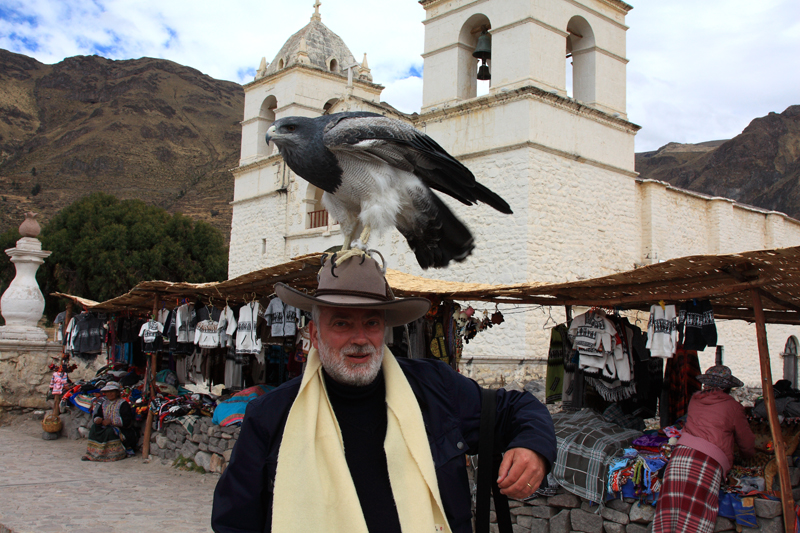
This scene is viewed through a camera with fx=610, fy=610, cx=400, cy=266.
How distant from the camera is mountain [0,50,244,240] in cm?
4619

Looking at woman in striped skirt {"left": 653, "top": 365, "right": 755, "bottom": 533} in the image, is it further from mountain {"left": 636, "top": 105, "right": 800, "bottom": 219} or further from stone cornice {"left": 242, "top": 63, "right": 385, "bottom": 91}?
mountain {"left": 636, "top": 105, "right": 800, "bottom": 219}

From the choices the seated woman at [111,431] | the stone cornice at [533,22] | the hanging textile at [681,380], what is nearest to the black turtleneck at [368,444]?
the hanging textile at [681,380]

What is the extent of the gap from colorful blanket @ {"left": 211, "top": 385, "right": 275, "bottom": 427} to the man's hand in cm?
575

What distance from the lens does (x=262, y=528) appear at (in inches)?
67.0

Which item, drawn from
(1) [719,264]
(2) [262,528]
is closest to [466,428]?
(2) [262,528]

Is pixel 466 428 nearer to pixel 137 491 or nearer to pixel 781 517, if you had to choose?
pixel 781 517

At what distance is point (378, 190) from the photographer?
3311mm

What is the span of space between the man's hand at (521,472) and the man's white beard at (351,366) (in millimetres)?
460

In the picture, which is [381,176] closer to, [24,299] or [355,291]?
[355,291]

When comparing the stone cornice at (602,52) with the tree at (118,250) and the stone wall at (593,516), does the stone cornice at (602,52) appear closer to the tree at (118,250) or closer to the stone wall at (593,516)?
the stone wall at (593,516)

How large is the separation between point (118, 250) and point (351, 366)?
24260 mm

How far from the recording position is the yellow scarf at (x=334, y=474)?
162cm

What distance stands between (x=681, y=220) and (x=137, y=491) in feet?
44.6

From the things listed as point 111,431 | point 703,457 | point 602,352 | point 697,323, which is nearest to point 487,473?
point 703,457
